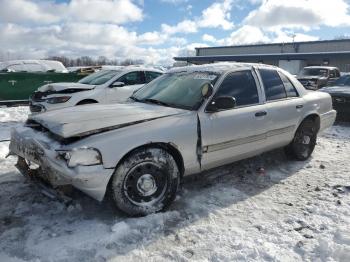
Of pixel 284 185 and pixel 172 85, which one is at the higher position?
pixel 172 85

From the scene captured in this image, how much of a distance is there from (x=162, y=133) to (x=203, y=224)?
1030mm

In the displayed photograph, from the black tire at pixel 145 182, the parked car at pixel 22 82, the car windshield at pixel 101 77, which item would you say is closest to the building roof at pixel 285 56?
the parked car at pixel 22 82

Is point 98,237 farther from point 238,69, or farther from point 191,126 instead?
point 238,69

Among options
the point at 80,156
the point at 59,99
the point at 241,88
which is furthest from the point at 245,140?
the point at 59,99

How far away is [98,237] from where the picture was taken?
3.39 metres

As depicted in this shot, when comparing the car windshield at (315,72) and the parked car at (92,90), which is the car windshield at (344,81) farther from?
the car windshield at (315,72)

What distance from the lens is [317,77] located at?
16703 millimetres

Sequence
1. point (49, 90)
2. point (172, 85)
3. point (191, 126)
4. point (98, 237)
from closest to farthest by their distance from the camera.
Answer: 1. point (98, 237)
2. point (191, 126)
3. point (172, 85)
4. point (49, 90)

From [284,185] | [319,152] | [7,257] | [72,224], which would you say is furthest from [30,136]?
Result: [319,152]

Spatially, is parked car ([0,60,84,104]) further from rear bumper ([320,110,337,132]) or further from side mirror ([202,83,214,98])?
side mirror ([202,83,214,98])

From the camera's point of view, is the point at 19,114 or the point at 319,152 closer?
the point at 319,152

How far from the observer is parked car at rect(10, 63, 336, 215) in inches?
135

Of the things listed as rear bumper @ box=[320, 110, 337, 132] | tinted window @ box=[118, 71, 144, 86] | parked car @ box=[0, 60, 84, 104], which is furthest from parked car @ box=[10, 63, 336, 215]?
parked car @ box=[0, 60, 84, 104]

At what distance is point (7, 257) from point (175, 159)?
1875mm
